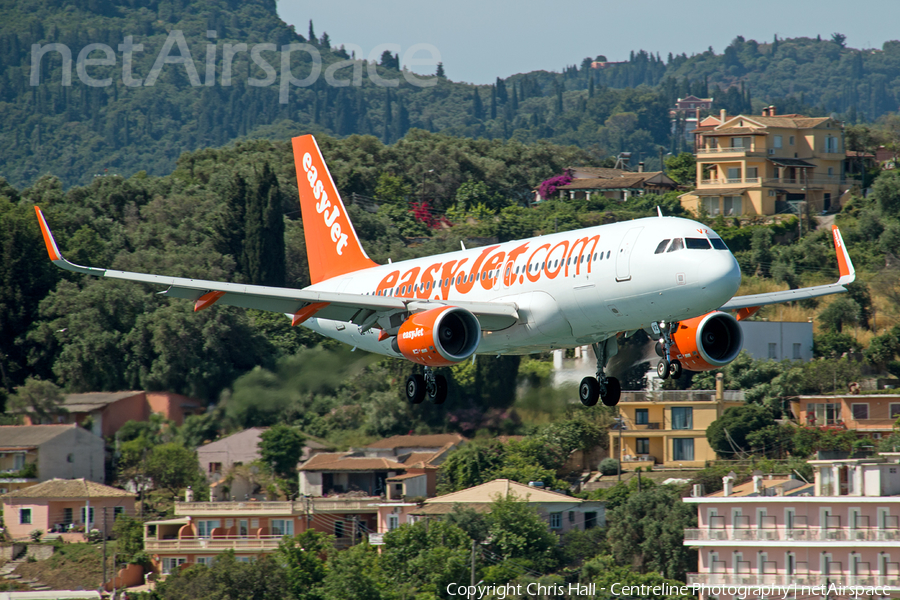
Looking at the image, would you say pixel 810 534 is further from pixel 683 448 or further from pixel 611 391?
pixel 611 391

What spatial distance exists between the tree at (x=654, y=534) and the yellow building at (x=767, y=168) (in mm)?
57291

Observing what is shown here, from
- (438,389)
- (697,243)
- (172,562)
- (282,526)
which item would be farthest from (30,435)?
(697,243)

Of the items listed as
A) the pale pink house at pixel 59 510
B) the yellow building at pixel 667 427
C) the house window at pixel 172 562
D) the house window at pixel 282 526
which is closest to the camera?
the house window at pixel 282 526

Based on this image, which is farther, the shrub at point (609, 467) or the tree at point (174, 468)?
the shrub at point (609, 467)

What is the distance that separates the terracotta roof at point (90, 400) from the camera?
80875 mm

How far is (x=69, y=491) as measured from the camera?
7681 cm

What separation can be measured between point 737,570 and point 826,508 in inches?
207

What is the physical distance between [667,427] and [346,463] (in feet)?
70.3

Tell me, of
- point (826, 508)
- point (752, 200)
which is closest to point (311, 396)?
point (826, 508)

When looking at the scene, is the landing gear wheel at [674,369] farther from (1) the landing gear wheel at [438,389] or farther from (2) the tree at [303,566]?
(2) the tree at [303,566]

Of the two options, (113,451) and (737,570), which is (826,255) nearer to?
(737,570)

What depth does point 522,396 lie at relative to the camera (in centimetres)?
5006

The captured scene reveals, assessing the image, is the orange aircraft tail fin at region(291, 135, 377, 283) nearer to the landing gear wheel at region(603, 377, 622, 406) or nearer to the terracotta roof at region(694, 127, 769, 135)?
the landing gear wheel at region(603, 377, 622, 406)

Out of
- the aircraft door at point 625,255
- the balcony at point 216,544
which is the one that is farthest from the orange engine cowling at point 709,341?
the balcony at point 216,544
